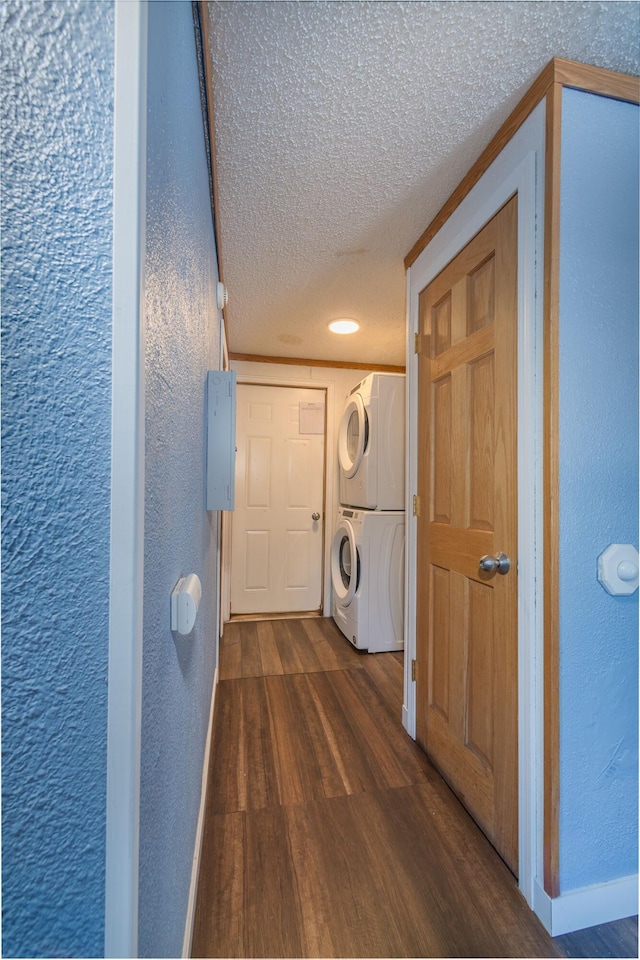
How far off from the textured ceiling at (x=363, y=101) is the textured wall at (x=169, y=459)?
286mm

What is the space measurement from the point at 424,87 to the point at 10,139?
1212 mm

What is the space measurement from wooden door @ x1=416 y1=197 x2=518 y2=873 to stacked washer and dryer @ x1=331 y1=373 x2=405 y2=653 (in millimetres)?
921

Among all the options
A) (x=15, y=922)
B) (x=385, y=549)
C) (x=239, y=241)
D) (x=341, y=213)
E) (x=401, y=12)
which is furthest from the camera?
(x=385, y=549)

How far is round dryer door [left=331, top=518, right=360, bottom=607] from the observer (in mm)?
2750

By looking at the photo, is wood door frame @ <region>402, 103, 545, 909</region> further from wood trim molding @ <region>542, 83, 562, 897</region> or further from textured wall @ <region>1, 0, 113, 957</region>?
textured wall @ <region>1, 0, 113, 957</region>

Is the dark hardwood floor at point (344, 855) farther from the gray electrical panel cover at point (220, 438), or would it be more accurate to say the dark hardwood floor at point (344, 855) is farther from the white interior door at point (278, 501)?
the white interior door at point (278, 501)

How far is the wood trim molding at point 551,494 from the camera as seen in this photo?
991 mm

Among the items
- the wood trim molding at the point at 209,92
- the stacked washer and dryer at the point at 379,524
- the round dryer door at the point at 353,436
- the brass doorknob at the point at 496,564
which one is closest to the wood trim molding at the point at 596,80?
the wood trim molding at the point at 209,92

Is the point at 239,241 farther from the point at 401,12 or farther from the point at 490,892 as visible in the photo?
the point at 490,892

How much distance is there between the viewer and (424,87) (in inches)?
42.3

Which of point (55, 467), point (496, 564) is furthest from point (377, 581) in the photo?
point (55, 467)

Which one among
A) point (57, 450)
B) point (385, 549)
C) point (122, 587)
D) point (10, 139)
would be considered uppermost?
point (10, 139)

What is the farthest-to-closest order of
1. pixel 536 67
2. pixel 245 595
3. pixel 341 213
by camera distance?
pixel 245 595 → pixel 341 213 → pixel 536 67

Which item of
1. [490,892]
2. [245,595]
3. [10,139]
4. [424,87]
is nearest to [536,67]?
[424,87]
